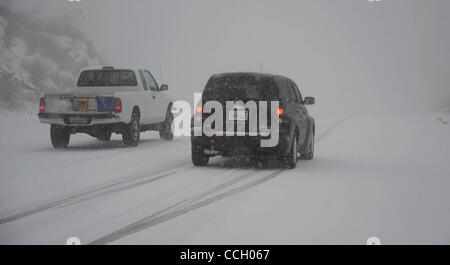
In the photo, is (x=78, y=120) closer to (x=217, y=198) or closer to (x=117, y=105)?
(x=117, y=105)

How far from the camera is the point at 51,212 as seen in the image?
754 centimetres

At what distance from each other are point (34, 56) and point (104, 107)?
21.7 meters

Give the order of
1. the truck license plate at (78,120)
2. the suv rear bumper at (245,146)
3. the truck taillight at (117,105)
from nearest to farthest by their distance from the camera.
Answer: the suv rear bumper at (245,146) → the truck license plate at (78,120) → the truck taillight at (117,105)

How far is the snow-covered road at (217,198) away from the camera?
256 inches

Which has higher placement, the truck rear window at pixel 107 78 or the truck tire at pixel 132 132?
the truck rear window at pixel 107 78

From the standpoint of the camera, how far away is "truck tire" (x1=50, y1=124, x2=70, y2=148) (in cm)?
1578

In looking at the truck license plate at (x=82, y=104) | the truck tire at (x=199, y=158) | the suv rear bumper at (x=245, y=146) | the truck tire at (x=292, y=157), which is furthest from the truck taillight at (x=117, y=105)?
the truck tire at (x=292, y=157)

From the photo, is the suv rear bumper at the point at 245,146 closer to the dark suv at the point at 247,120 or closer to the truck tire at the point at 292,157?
the dark suv at the point at 247,120

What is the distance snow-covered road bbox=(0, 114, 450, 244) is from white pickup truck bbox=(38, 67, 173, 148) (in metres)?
0.75

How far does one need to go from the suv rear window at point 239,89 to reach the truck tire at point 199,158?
40.1 inches
